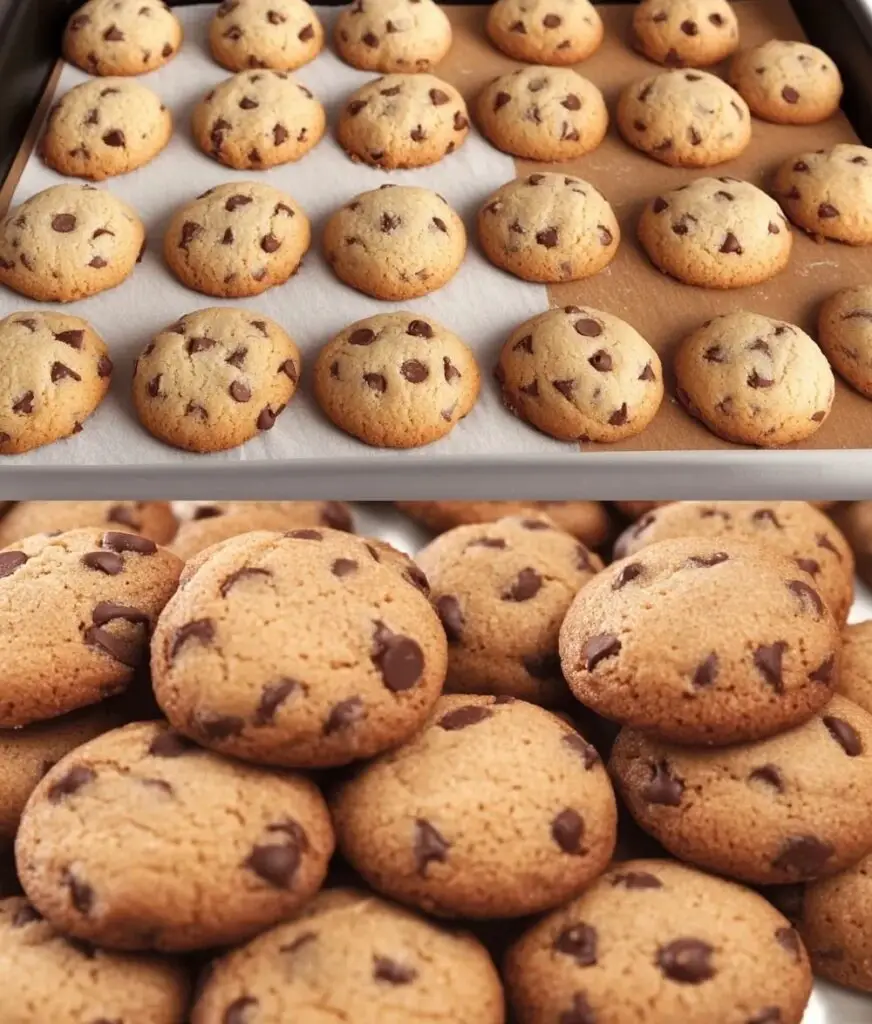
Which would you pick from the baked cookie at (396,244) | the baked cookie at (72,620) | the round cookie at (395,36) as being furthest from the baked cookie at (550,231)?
the baked cookie at (72,620)

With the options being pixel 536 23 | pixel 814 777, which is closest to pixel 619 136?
pixel 536 23

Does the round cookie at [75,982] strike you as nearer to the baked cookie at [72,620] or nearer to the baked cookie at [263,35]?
the baked cookie at [72,620]

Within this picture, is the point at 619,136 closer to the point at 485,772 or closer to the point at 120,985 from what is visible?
the point at 485,772

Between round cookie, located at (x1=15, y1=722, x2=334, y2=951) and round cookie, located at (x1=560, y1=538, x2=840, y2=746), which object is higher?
round cookie, located at (x1=560, y1=538, x2=840, y2=746)

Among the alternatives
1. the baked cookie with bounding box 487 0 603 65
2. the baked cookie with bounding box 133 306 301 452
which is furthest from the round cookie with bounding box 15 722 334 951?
the baked cookie with bounding box 487 0 603 65

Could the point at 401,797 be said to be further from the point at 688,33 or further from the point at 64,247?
the point at 688,33

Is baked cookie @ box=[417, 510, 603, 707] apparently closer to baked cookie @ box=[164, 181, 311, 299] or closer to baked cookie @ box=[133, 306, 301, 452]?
baked cookie @ box=[133, 306, 301, 452]
